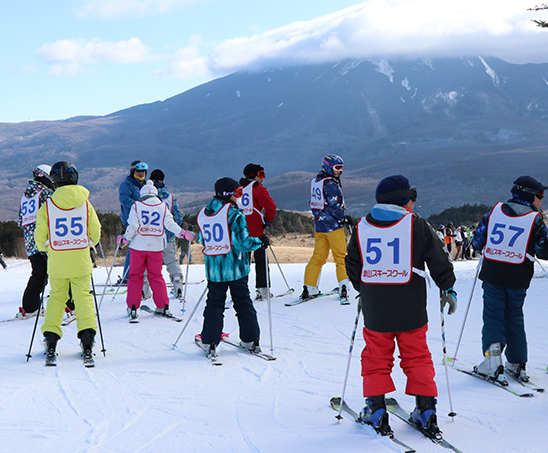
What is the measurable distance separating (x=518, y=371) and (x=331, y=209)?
347 cm

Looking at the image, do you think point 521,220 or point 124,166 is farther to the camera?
point 124,166

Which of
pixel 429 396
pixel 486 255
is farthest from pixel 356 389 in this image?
pixel 486 255

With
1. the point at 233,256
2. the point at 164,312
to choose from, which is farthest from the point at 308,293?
the point at 233,256

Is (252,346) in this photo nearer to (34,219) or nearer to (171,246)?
(34,219)

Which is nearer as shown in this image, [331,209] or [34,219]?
[34,219]

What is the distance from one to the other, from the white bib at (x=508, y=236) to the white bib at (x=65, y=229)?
137 inches

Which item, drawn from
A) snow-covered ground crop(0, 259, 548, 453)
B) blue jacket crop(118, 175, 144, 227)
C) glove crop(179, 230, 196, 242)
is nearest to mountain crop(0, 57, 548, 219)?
blue jacket crop(118, 175, 144, 227)

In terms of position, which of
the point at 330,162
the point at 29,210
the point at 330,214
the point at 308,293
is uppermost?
the point at 330,162

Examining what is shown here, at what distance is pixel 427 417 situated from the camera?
3.30 meters

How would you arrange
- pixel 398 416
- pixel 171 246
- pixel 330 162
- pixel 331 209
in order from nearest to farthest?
pixel 398 416 → pixel 330 162 → pixel 331 209 → pixel 171 246

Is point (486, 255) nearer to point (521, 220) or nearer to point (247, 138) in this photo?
point (521, 220)

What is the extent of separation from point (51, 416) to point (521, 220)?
3669 mm

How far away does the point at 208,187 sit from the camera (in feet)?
466

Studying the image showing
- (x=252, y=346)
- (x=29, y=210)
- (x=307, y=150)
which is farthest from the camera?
(x=307, y=150)
